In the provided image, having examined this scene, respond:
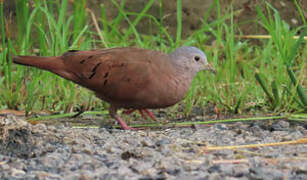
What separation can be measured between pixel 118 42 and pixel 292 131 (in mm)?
2407

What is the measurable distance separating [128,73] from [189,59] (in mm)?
524

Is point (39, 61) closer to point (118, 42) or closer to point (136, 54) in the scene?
point (136, 54)

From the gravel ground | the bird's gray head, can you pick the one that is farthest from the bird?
the gravel ground

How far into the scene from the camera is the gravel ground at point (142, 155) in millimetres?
2297

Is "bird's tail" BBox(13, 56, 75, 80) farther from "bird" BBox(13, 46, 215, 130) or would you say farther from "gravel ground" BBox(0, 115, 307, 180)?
"gravel ground" BBox(0, 115, 307, 180)

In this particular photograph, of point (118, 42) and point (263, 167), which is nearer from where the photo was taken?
point (263, 167)

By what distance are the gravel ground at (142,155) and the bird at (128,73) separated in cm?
34

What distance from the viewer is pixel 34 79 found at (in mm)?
4051

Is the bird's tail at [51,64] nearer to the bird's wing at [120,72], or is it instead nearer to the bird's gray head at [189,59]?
the bird's wing at [120,72]

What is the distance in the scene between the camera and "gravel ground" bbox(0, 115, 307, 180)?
2.30m

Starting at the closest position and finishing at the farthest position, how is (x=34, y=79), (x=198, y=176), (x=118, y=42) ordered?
(x=198, y=176)
(x=34, y=79)
(x=118, y=42)

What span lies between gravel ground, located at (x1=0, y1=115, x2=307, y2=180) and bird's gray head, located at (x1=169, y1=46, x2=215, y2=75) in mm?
682

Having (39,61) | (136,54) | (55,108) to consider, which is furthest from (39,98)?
(136,54)

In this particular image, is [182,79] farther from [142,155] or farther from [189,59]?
[142,155]
